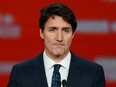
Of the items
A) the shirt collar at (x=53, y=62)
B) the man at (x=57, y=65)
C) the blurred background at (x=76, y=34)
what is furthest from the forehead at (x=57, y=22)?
the blurred background at (x=76, y=34)

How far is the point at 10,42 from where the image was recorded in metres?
2.48

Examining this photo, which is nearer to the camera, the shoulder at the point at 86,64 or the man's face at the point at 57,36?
the man's face at the point at 57,36

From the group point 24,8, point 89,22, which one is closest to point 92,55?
point 89,22

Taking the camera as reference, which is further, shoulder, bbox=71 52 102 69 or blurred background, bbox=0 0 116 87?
blurred background, bbox=0 0 116 87

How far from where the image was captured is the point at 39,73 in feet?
5.86

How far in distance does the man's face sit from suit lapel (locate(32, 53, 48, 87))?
0.10 m

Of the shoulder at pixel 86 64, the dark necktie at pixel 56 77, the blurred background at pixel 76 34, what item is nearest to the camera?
the dark necktie at pixel 56 77

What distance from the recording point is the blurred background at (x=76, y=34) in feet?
8.09

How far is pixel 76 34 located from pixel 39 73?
792 millimetres

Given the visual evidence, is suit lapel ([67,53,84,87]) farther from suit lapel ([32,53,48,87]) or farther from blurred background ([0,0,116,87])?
blurred background ([0,0,116,87])

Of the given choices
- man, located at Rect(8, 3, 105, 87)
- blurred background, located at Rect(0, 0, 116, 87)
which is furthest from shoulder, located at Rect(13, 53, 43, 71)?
blurred background, located at Rect(0, 0, 116, 87)

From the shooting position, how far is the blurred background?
8.09ft

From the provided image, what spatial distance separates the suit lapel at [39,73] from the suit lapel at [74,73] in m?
0.12

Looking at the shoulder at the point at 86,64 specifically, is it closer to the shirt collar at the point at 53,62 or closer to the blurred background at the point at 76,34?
the shirt collar at the point at 53,62
